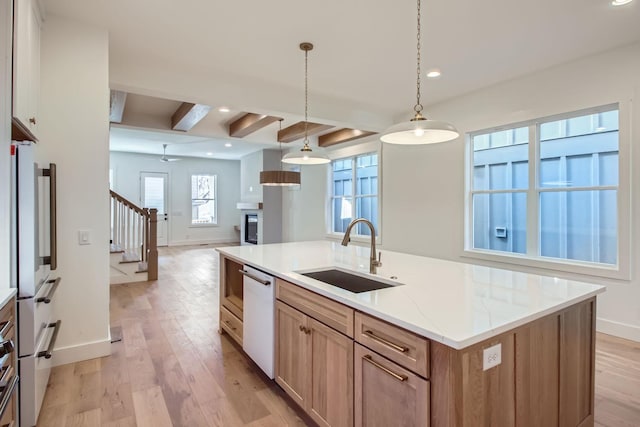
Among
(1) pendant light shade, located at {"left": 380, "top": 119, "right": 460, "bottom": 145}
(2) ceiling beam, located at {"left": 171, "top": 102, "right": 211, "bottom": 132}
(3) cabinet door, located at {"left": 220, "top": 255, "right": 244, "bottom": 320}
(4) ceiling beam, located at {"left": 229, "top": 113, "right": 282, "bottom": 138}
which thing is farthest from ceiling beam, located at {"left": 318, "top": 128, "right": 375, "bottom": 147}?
(1) pendant light shade, located at {"left": 380, "top": 119, "right": 460, "bottom": 145}

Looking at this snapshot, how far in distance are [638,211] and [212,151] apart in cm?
842

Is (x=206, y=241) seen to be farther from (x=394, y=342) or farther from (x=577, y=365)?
(x=577, y=365)

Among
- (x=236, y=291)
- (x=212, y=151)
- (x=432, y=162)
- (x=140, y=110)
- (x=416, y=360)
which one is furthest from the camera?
(x=212, y=151)

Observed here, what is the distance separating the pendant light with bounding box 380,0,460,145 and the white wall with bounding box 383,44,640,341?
2.23m

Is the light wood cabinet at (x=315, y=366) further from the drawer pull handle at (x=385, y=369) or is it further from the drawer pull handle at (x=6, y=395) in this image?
the drawer pull handle at (x=6, y=395)

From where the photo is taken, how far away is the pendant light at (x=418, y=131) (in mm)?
1810

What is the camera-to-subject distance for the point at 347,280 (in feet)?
7.15

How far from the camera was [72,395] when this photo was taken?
222 centimetres

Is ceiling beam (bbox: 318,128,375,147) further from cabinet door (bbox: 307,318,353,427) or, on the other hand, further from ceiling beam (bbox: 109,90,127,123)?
cabinet door (bbox: 307,318,353,427)

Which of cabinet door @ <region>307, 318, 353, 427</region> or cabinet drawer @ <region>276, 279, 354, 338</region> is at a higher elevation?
cabinet drawer @ <region>276, 279, 354, 338</region>

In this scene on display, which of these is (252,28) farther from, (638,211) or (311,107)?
(638,211)

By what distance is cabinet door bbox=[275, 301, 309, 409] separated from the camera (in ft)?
6.10

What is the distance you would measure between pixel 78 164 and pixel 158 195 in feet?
25.2

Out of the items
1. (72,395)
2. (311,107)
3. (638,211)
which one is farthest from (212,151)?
(638,211)
